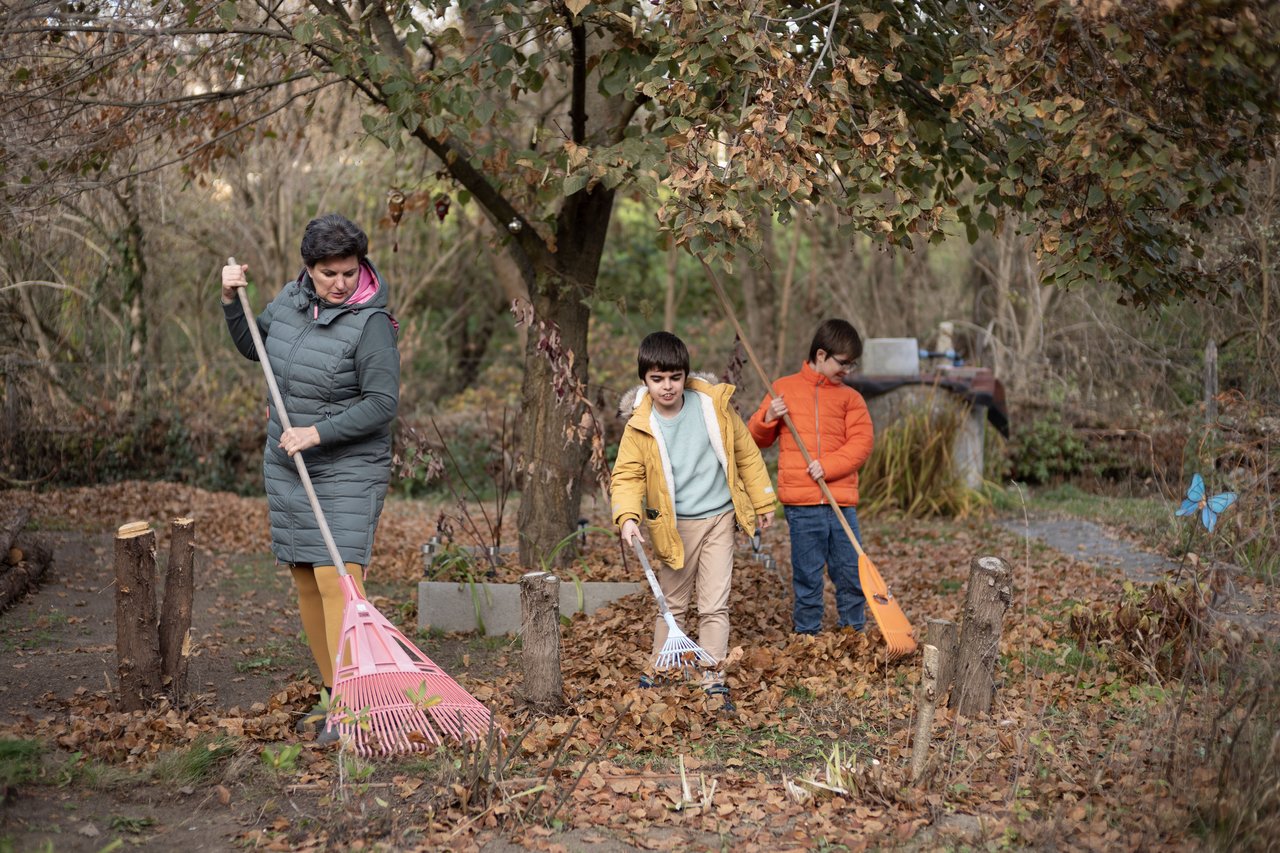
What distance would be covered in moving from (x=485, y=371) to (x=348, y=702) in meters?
12.4

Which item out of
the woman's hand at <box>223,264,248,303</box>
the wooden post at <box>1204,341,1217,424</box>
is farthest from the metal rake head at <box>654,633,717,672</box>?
the wooden post at <box>1204,341,1217,424</box>

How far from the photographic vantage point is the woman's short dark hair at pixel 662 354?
16.0ft

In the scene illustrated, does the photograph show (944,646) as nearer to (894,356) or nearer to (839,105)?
(839,105)

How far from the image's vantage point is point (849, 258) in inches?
655

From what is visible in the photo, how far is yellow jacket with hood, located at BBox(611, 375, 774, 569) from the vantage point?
5.00 m

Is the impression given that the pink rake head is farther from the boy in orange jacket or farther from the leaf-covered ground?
the boy in orange jacket

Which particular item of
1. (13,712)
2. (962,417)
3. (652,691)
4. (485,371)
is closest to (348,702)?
(652,691)

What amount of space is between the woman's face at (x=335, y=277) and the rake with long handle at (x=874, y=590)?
63.9 inches

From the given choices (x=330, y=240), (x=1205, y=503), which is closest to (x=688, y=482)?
(x=330, y=240)

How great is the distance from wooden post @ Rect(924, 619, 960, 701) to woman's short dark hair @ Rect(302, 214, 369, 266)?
8.05ft

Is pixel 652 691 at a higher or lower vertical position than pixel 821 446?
lower

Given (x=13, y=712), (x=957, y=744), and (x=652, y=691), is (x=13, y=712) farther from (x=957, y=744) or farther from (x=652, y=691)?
(x=957, y=744)

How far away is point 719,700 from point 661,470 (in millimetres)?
956

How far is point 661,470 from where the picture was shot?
502 cm
